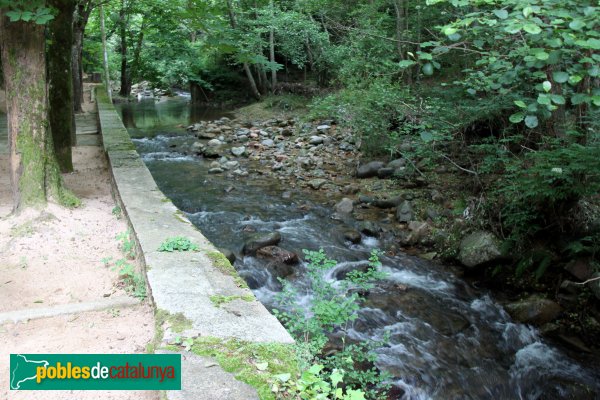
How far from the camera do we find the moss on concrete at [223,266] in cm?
317

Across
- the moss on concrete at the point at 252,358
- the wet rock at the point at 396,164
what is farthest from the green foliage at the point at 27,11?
the wet rock at the point at 396,164

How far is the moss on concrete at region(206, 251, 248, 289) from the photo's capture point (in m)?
3.17

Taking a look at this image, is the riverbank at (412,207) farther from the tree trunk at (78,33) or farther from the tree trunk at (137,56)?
the tree trunk at (137,56)

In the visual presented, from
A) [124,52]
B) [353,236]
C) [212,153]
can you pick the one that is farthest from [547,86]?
[124,52]

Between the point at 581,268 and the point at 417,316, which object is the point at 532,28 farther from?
the point at 581,268

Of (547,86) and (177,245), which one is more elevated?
(547,86)

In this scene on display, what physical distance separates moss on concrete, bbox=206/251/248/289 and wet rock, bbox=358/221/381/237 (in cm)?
392

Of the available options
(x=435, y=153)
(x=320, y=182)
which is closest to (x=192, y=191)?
(x=320, y=182)

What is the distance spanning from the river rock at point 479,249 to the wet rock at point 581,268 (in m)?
0.81

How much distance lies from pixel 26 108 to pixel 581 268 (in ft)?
21.0

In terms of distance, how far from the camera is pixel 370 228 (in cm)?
714

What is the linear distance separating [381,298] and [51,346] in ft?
12.0

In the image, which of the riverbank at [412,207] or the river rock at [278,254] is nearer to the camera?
the riverbank at [412,207]

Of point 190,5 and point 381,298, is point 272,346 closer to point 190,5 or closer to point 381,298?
point 381,298
